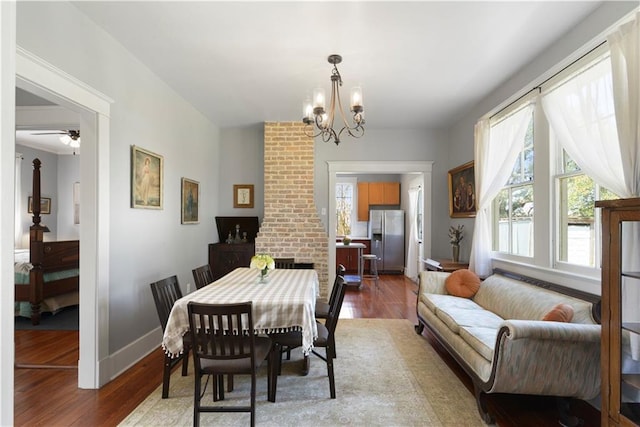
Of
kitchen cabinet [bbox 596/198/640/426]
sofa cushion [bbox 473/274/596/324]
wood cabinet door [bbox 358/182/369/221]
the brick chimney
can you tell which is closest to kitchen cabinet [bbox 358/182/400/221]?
wood cabinet door [bbox 358/182/369/221]

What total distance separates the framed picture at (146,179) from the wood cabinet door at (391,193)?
19.1ft

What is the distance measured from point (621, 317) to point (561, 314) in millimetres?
594

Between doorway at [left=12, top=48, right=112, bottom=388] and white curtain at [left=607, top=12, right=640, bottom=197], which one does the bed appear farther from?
white curtain at [left=607, top=12, right=640, bottom=197]

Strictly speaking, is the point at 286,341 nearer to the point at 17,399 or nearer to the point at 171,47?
the point at 17,399

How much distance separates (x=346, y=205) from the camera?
8406 millimetres

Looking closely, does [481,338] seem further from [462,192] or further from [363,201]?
[363,201]

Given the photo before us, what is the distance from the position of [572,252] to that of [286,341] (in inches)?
94.9

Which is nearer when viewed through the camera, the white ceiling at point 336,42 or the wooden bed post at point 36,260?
the white ceiling at point 336,42

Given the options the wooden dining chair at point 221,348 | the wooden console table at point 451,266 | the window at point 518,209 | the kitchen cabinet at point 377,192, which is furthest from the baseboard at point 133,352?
the kitchen cabinet at point 377,192

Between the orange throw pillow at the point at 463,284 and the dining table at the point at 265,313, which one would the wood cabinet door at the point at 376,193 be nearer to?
the orange throw pillow at the point at 463,284

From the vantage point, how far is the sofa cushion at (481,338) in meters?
2.11

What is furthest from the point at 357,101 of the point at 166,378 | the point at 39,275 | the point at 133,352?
the point at 39,275

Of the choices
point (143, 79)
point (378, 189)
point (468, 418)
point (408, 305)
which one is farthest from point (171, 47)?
point (378, 189)

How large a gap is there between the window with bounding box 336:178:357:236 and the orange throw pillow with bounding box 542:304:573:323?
623cm
